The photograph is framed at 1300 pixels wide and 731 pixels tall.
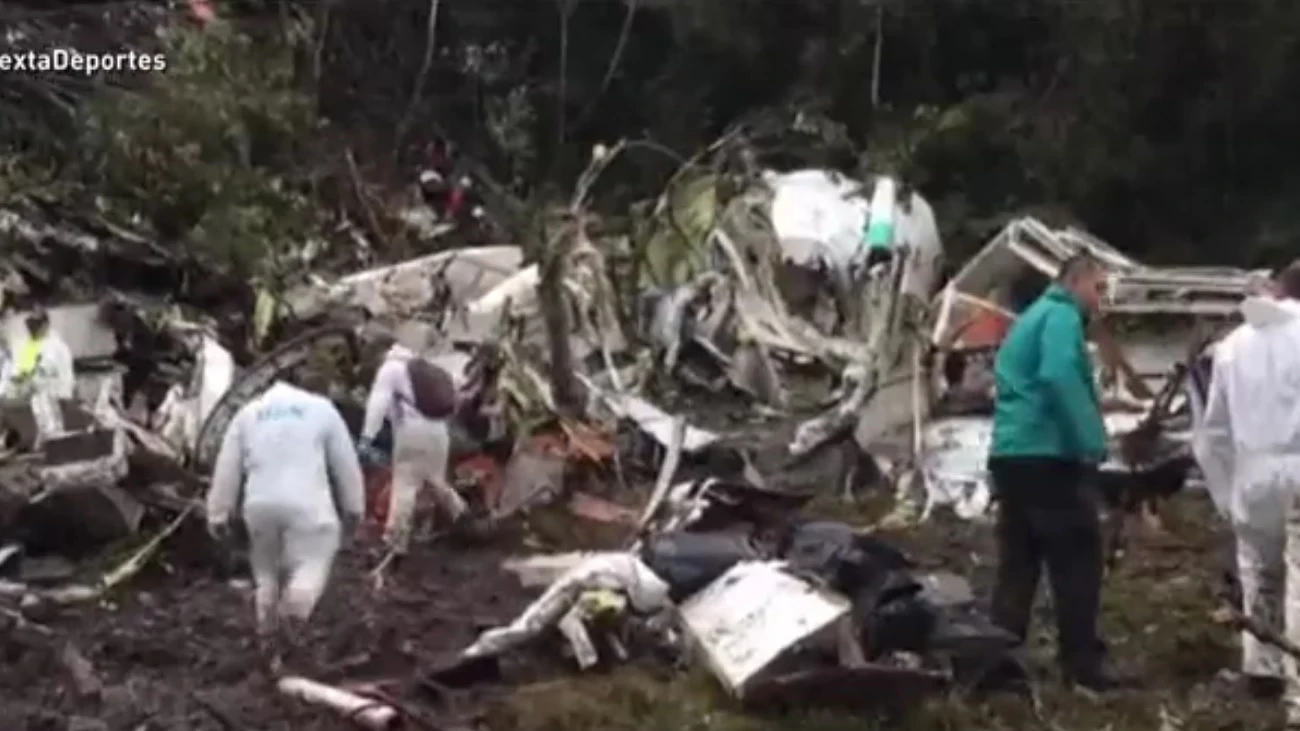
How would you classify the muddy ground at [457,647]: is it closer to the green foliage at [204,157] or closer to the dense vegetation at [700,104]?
the green foliage at [204,157]

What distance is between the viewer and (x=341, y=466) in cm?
975

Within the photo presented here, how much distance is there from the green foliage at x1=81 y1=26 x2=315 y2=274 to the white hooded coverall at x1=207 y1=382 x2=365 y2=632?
945 cm

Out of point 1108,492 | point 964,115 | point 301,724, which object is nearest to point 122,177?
point 964,115

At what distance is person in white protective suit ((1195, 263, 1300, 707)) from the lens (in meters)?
8.54

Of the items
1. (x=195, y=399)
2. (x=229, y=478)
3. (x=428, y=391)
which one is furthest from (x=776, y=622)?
(x=195, y=399)

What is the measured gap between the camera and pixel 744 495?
12109 mm

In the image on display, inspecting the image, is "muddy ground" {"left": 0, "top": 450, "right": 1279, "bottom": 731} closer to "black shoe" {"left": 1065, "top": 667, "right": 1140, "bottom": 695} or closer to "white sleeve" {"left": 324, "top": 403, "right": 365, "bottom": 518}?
"black shoe" {"left": 1065, "top": 667, "right": 1140, "bottom": 695}

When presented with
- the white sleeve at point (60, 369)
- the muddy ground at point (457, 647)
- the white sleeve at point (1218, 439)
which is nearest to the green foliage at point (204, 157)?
the white sleeve at point (60, 369)

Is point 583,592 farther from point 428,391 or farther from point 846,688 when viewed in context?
point 428,391

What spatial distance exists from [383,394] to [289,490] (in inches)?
121

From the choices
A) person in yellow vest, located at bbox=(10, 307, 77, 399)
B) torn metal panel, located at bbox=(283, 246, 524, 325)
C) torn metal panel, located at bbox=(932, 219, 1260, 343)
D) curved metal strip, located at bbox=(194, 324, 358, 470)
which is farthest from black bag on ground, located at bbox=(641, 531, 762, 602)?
torn metal panel, located at bbox=(283, 246, 524, 325)

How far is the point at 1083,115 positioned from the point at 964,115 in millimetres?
1239

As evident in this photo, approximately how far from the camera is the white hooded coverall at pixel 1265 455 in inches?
336

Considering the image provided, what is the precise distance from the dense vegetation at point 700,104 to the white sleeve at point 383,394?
6830 mm
